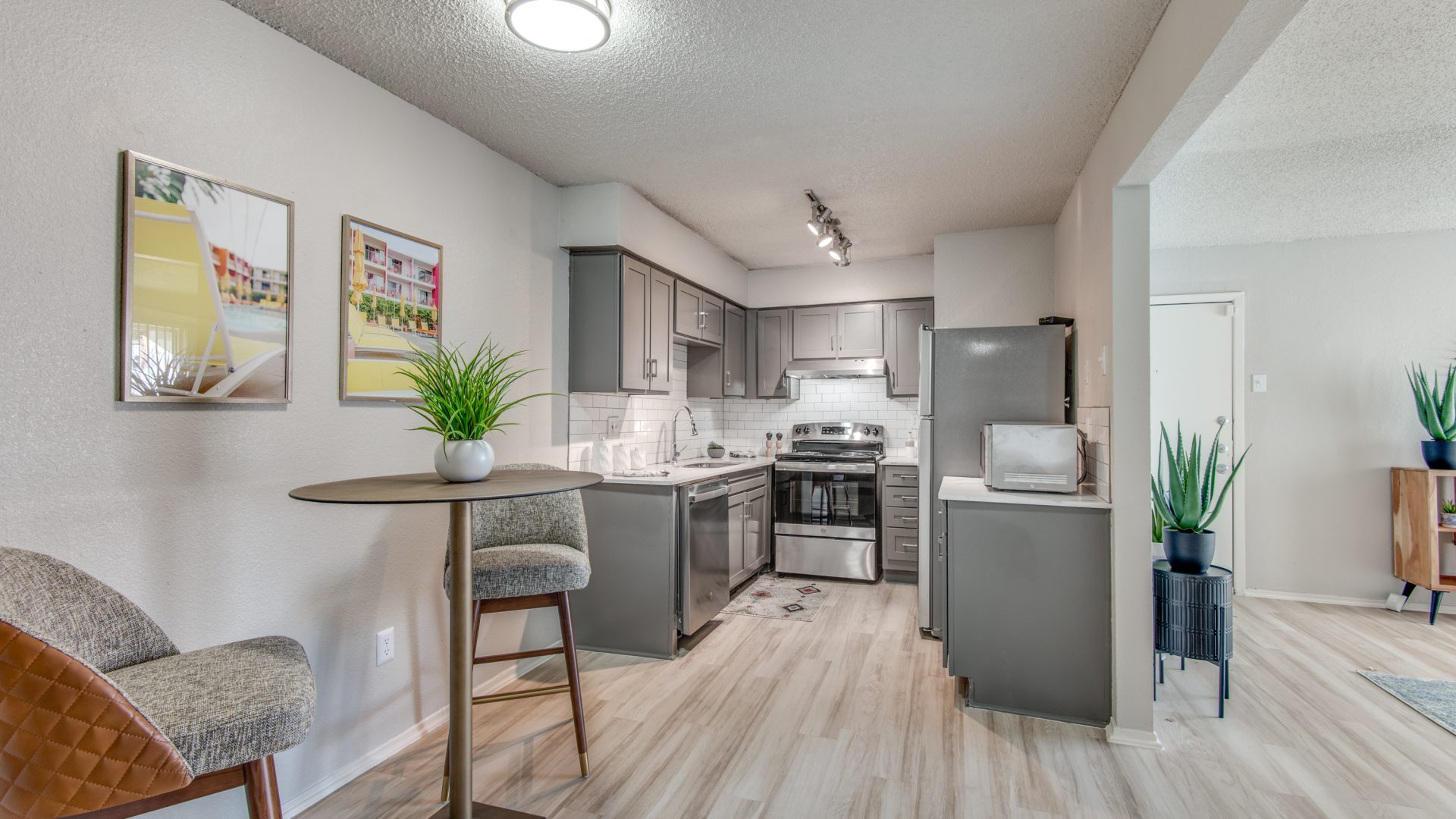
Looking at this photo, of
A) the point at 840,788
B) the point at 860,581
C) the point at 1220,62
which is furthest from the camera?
the point at 860,581

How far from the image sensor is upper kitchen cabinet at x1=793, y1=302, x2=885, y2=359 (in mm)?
5227

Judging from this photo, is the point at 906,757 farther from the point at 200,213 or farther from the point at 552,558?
the point at 200,213

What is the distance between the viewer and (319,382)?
2.25 metres

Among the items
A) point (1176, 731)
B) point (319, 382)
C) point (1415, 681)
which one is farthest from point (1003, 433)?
point (319, 382)

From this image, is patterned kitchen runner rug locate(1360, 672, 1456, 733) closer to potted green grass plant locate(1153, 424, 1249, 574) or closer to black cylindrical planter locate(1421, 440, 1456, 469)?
potted green grass plant locate(1153, 424, 1249, 574)

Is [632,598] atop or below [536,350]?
below

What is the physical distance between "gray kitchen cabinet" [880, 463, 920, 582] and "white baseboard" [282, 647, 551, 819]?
2798 mm

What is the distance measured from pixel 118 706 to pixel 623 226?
2880 mm

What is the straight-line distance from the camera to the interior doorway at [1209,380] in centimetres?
446

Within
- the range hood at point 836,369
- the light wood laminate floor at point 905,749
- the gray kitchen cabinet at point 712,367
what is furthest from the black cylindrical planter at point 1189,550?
the gray kitchen cabinet at point 712,367

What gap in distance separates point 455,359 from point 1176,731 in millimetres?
3276

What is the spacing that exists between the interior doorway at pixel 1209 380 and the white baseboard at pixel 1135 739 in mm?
2528

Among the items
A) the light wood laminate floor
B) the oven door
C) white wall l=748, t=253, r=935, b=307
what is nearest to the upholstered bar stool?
the light wood laminate floor

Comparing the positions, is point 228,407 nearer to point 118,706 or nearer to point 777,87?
point 118,706
